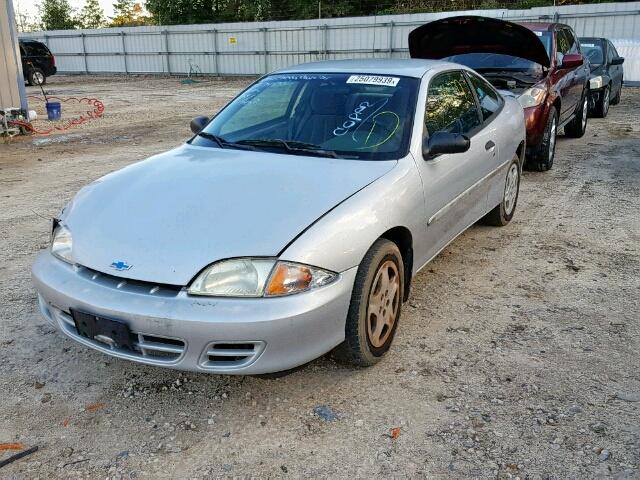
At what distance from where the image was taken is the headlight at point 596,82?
11273 millimetres

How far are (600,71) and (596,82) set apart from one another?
0.62 meters

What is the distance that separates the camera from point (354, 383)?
3.02 m

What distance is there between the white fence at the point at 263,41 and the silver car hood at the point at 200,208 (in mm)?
18429

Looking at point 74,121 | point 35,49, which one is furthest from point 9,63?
point 35,49

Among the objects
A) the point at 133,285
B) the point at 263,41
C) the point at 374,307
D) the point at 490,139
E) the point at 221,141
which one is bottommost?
the point at 374,307

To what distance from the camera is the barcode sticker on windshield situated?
3.87 m

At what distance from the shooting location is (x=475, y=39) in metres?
7.56

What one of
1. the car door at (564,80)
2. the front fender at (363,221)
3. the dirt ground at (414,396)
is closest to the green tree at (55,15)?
the car door at (564,80)

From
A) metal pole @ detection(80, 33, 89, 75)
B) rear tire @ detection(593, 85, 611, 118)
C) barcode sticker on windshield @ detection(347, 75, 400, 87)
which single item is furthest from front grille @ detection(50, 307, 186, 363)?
metal pole @ detection(80, 33, 89, 75)

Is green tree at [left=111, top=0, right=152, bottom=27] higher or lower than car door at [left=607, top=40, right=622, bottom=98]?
higher

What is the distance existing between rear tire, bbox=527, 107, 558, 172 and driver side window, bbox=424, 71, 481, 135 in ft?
9.68

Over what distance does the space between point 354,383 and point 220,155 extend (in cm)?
160

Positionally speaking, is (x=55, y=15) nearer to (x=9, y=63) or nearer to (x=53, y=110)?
(x=53, y=110)

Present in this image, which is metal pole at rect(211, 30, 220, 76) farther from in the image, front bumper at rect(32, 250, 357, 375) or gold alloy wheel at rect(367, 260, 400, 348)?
front bumper at rect(32, 250, 357, 375)
